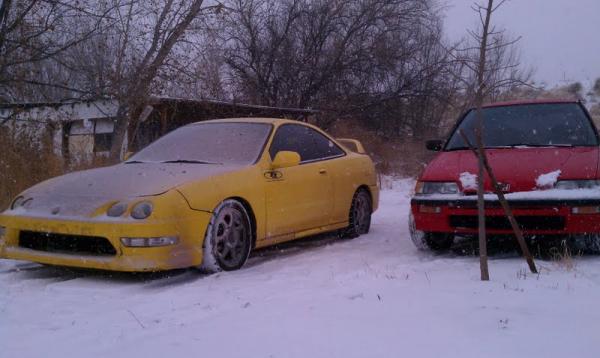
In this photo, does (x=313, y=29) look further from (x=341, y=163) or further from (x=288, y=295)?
(x=288, y=295)

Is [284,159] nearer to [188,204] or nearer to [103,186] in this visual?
[188,204]

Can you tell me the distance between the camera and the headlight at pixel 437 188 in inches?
202

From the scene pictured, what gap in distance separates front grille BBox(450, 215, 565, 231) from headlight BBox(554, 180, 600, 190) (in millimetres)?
255

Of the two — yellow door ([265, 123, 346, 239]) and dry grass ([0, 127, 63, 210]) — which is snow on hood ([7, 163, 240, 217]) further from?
dry grass ([0, 127, 63, 210])

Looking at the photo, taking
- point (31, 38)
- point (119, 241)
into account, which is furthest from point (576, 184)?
point (31, 38)

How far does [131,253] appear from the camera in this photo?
428cm

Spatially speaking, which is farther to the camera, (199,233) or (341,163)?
(341,163)

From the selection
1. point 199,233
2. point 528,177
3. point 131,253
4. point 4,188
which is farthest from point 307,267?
point 4,188

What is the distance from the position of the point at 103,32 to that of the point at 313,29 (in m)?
10.4

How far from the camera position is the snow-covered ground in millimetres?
2746

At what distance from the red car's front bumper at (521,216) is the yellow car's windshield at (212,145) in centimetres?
165

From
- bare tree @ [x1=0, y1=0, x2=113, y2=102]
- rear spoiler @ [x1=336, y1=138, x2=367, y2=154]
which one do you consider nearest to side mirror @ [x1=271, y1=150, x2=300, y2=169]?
rear spoiler @ [x1=336, y1=138, x2=367, y2=154]

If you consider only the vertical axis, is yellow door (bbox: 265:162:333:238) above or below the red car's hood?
below

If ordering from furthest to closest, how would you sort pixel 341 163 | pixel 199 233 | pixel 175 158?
1. pixel 341 163
2. pixel 175 158
3. pixel 199 233
